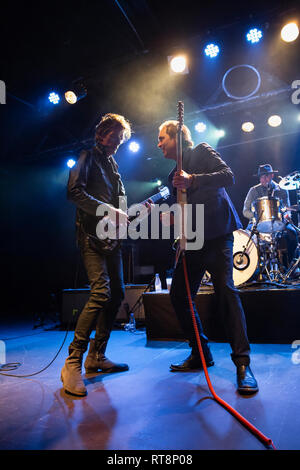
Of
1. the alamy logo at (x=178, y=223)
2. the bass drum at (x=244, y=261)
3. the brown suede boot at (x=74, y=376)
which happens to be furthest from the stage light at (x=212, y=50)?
the brown suede boot at (x=74, y=376)

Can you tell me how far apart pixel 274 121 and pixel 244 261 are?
11.7 feet

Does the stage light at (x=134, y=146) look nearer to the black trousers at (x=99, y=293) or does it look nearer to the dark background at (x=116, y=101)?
the dark background at (x=116, y=101)

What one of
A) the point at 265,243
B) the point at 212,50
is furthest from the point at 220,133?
the point at 265,243

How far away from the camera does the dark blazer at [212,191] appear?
7.17 feet

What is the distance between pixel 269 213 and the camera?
489cm

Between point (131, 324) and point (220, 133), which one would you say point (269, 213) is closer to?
point (131, 324)

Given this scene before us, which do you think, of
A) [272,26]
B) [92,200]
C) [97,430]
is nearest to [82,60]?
[272,26]

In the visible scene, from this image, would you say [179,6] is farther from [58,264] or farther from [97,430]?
[58,264]

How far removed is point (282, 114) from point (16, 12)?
5.69 metres

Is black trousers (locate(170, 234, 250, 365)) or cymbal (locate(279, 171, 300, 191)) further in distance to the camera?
cymbal (locate(279, 171, 300, 191))

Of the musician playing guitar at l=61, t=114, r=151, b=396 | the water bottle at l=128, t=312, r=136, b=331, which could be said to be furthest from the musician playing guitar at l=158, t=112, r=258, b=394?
the water bottle at l=128, t=312, r=136, b=331

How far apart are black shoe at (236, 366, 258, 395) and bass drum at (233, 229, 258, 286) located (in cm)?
344

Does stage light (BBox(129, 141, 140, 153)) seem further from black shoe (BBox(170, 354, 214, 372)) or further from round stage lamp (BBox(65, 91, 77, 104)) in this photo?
black shoe (BBox(170, 354, 214, 372))

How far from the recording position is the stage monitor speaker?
211 inches
